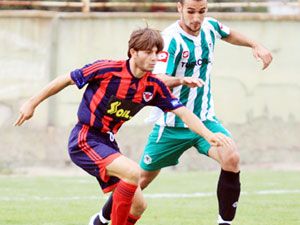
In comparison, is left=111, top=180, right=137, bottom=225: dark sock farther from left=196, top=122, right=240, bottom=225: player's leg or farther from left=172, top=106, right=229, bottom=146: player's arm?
left=196, top=122, right=240, bottom=225: player's leg

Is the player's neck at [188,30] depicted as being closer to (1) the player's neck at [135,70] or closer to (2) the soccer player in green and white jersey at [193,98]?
(2) the soccer player in green and white jersey at [193,98]

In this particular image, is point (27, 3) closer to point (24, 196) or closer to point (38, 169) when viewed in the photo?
point (38, 169)

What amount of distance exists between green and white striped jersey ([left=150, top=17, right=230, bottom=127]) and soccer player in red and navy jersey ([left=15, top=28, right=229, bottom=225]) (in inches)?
27.8

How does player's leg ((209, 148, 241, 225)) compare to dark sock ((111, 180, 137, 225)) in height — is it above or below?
below

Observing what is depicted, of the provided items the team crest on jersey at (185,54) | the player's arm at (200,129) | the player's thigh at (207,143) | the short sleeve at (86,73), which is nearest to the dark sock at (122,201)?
the player's arm at (200,129)

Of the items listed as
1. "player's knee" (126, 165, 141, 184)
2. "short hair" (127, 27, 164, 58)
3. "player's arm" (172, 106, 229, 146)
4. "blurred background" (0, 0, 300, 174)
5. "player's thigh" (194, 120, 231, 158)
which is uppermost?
"short hair" (127, 27, 164, 58)

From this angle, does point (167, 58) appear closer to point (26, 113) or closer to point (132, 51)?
point (132, 51)

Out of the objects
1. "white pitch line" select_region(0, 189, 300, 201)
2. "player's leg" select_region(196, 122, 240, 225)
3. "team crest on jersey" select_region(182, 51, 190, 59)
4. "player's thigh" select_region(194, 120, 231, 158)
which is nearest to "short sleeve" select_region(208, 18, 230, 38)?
"team crest on jersey" select_region(182, 51, 190, 59)

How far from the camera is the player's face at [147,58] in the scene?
24.6 ft

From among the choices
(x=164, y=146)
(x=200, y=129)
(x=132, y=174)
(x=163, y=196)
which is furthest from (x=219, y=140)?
(x=163, y=196)

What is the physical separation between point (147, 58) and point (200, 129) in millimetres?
620

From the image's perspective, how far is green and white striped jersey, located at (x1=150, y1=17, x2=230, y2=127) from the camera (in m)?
8.47

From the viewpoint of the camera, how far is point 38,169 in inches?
664

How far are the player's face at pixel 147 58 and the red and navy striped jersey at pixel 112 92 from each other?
152 mm
